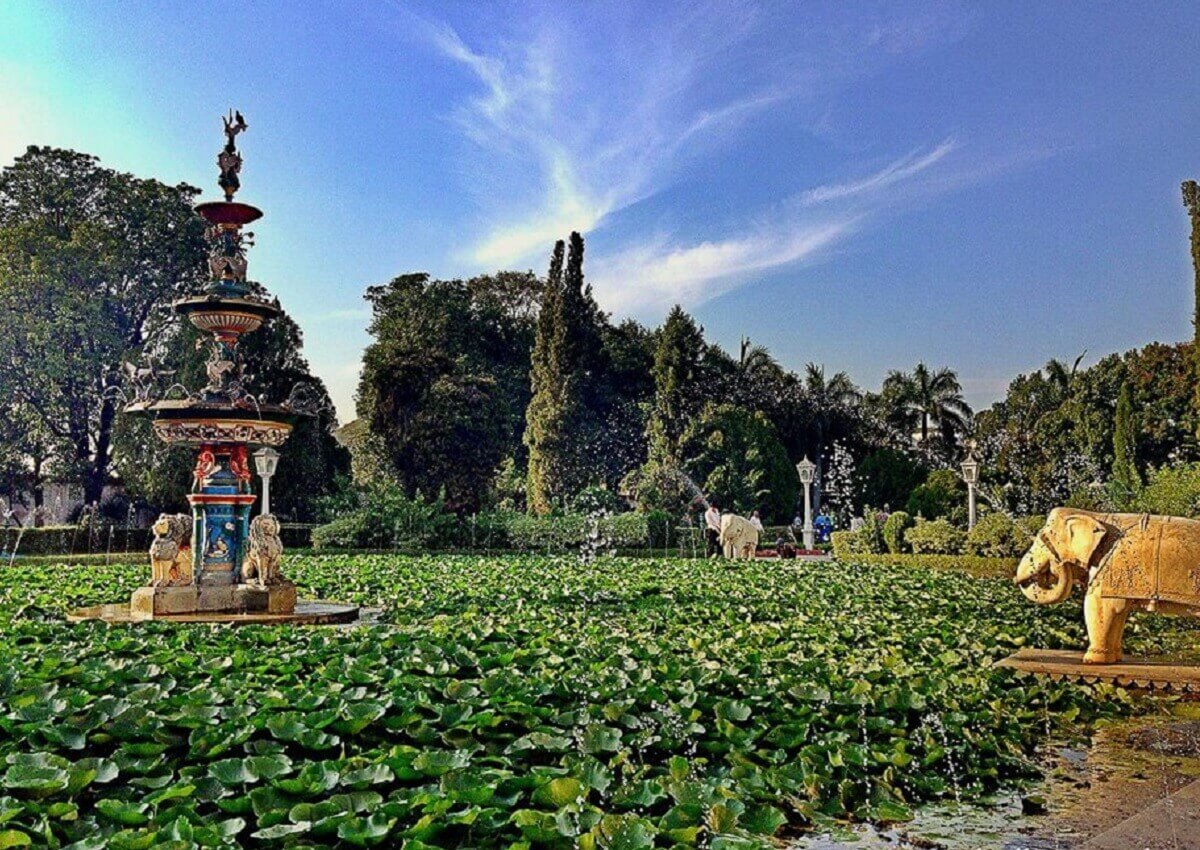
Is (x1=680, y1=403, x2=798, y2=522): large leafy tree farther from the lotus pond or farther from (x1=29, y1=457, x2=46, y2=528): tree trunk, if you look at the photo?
the lotus pond

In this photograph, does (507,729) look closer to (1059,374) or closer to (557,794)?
(557,794)

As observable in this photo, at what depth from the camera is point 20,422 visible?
2770 cm

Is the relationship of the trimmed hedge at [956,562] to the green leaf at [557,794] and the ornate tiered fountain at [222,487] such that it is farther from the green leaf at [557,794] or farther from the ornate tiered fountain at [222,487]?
the green leaf at [557,794]

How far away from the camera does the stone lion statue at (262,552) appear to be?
9672mm

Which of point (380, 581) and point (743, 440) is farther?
point (743, 440)

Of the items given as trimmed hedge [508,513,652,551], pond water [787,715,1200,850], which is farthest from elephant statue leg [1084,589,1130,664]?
trimmed hedge [508,513,652,551]

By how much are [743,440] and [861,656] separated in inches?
1042

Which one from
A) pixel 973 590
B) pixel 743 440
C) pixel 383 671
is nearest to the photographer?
pixel 383 671

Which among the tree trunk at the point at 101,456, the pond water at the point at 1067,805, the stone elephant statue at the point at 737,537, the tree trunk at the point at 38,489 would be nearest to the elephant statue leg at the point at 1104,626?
the pond water at the point at 1067,805

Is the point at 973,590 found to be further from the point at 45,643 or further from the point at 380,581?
the point at 45,643

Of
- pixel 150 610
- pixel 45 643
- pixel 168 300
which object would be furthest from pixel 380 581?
pixel 168 300

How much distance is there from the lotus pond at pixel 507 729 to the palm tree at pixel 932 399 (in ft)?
128

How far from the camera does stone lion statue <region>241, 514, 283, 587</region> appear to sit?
9.67 metres

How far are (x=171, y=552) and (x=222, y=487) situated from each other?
2.52 ft
